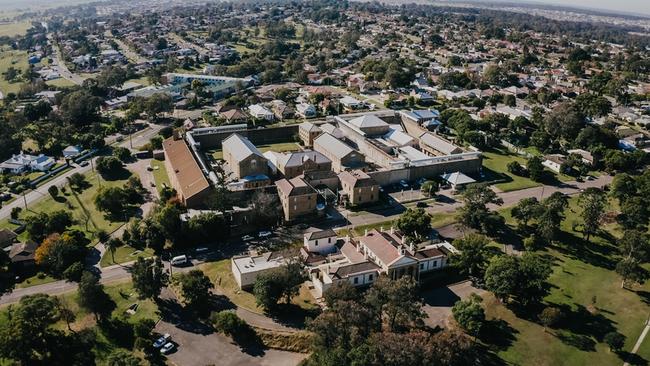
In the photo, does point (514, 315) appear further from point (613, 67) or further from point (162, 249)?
point (613, 67)

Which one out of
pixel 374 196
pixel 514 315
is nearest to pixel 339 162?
A: pixel 374 196

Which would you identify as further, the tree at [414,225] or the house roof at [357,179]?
the house roof at [357,179]

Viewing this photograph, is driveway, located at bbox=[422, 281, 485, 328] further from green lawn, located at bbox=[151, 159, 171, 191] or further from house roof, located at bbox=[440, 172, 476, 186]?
green lawn, located at bbox=[151, 159, 171, 191]

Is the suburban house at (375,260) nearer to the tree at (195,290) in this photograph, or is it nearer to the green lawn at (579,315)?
the green lawn at (579,315)

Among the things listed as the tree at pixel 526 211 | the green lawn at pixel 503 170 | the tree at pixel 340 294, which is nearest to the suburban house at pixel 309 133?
the green lawn at pixel 503 170

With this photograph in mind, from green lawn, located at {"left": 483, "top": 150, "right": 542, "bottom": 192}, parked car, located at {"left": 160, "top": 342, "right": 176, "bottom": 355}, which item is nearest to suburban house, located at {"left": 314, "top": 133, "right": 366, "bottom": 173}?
green lawn, located at {"left": 483, "top": 150, "right": 542, "bottom": 192}

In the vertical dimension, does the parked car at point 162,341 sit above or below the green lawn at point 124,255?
above
